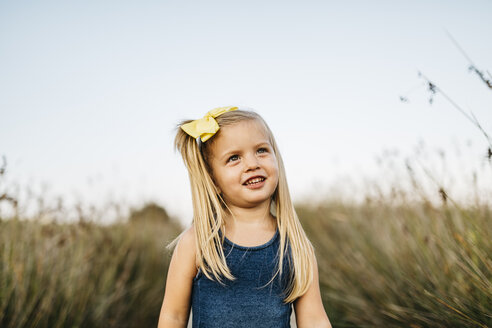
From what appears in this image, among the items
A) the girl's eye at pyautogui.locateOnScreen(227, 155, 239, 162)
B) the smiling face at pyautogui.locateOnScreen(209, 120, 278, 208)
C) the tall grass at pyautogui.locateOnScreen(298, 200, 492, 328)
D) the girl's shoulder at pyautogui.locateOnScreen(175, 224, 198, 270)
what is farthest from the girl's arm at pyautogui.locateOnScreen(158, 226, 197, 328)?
the tall grass at pyautogui.locateOnScreen(298, 200, 492, 328)

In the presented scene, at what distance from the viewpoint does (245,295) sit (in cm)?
175

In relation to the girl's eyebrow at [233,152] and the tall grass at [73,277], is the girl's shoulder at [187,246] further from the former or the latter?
the tall grass at [73,277]

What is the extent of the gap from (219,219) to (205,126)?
48cm

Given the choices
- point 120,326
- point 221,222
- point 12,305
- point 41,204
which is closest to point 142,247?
point 120,326

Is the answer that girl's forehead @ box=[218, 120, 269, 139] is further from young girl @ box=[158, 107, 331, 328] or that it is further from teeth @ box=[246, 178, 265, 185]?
teeth @ box=[246, 178, 265, 185]

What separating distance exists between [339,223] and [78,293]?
398cm

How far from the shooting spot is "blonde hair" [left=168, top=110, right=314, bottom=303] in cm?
177

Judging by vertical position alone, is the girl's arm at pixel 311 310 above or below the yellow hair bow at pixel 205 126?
below

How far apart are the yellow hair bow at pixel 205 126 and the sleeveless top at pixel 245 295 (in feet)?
1.88

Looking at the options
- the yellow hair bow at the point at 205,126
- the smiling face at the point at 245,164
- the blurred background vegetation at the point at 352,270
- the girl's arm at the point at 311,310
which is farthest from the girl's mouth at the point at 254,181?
the blurred background vegetation at the point at 352,270

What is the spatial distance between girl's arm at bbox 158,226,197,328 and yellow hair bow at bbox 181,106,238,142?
536mm

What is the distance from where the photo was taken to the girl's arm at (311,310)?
1801 mm

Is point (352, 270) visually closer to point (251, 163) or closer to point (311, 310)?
point (311, 310)

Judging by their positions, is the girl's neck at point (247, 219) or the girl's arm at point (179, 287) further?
the girl's neck at point (247, 219)
